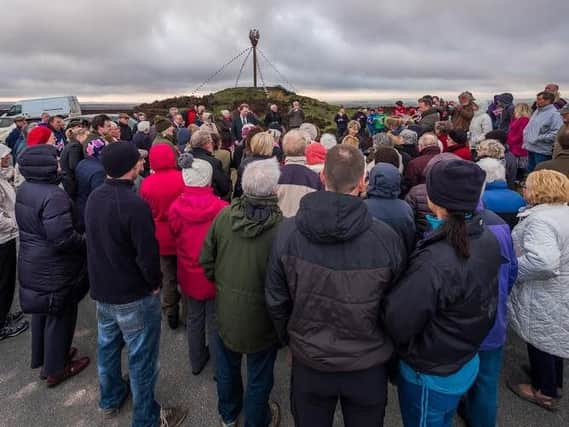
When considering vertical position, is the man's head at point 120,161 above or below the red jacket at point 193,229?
above

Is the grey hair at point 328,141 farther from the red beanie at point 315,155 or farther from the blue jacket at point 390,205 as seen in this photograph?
the blue jacket at point 390,205

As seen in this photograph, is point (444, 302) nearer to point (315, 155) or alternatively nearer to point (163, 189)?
point (315, 155)

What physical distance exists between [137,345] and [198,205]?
1.20 meters

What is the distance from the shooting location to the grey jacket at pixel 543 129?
21.3ft

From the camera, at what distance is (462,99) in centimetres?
780

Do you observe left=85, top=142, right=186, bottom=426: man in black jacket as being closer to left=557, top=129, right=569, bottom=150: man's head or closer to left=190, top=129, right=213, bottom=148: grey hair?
left=190, top=129, right=213, bottom=148: grey hair

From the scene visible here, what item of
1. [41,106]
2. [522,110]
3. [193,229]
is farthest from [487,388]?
[41,106]

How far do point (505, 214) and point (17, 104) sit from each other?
33.1m

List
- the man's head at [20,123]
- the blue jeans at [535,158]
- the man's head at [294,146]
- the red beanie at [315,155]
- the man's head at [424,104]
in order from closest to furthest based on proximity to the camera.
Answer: the man's head at [294,146] → the red beanie at [315,155] → the blue jeans at [535,158] → the man's head at [424,104] → the man's head at [20,123]

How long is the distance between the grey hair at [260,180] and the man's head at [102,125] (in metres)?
4.22

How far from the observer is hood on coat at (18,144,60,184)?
9.46 feet

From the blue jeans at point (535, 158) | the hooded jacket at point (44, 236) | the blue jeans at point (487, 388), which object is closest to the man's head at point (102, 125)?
the hooded jacket at point (44, 236)

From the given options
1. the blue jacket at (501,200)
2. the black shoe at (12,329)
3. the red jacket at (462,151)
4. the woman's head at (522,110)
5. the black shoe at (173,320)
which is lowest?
the black shoe at (12,329)

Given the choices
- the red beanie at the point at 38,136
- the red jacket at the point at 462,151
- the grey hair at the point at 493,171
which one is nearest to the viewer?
the grey hair at the point at 493,171
